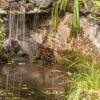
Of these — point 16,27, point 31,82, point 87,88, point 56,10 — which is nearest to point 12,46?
point 16,27

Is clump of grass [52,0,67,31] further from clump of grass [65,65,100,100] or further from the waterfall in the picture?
clump of grass [65,65,100,100]

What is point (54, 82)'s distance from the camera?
8656 millimetres

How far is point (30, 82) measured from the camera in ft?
28.3

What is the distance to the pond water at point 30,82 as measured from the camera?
7688 millimetres

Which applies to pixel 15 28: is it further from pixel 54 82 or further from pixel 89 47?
pixel 54 82

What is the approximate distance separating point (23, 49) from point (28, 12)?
1016 millimetres

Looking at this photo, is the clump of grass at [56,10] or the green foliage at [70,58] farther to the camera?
the clump of grass at [56,10]

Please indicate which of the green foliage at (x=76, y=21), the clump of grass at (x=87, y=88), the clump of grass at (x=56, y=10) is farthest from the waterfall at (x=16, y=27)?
the clump of grass at (x=87, y=88)

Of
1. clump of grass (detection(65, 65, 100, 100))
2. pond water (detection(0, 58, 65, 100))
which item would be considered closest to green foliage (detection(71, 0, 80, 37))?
pond water (detection(0, 58, 65, 100))

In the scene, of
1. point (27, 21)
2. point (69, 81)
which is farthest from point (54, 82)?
point (27, 21)

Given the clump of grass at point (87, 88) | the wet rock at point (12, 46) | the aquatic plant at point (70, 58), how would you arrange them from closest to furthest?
the clump of grass at point (87, 88) < the aquatic plant at point (70, 58) < the wet rock at point (12, 46)

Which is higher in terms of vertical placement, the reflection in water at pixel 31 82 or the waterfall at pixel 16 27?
the waterfall at pixel 16 27

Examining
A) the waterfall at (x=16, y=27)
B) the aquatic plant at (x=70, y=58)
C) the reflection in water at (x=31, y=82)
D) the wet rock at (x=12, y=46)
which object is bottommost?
the reflection in water at (x=31, y=82)

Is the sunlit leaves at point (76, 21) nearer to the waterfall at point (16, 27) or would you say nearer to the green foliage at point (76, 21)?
the green foliage at point (76, 21)
